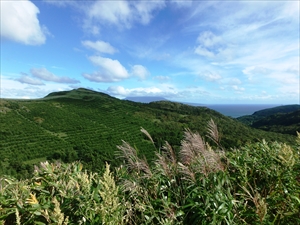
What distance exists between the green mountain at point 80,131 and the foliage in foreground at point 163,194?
5235cm

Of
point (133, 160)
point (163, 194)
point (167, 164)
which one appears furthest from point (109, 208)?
point (167, 164)

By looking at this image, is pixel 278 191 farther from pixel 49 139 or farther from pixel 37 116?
pixel 37 116

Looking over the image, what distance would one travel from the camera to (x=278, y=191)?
2957 millimetres

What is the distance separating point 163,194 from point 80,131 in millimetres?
98455

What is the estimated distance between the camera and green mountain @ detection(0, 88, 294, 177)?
72500 mm

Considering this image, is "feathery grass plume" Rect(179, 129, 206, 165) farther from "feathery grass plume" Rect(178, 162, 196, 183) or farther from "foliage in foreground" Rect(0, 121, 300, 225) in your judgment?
"feathery grass plume" Rect(178, 162, 196, 183)

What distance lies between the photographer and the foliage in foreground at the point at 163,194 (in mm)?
2166

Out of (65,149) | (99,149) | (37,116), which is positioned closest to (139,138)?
(99,149)

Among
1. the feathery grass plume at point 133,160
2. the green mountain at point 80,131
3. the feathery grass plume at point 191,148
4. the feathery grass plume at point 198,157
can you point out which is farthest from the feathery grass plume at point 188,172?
the green mountain at point 80,131

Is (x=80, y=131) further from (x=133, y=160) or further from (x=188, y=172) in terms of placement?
(x=188, y=172)

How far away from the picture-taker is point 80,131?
315ft

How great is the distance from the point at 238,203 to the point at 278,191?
718 millimetres

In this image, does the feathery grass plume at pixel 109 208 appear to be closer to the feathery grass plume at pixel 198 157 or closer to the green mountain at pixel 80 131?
the feathery grass plume at pixel 198 157

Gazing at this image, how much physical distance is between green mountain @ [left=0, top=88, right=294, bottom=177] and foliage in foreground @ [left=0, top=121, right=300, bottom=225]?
5235cm
